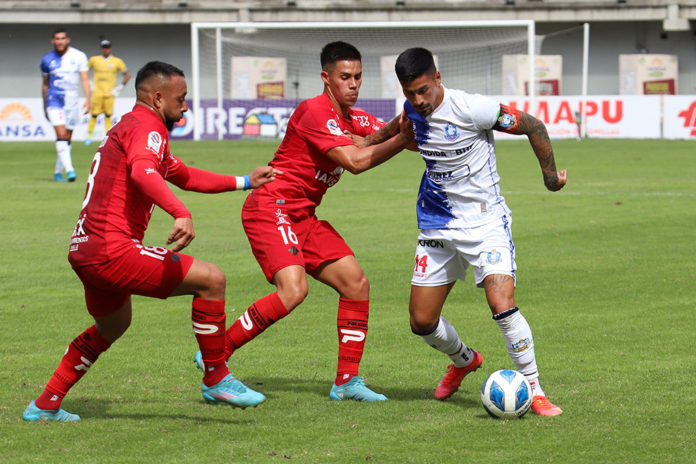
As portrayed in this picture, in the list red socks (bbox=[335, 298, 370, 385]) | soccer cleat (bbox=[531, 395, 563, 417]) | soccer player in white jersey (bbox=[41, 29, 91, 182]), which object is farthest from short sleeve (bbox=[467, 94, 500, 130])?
soccer player in white jersey (bbox=[41, 29, 91, 182])

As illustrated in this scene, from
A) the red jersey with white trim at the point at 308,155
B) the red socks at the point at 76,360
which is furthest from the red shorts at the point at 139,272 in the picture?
the red jersey with white trim at the point at 308,155

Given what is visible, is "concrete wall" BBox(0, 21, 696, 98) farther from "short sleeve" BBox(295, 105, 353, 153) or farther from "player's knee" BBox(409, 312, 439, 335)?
"player's knee" BBox(409, 312, 439, 335)

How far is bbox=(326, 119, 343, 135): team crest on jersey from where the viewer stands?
662 centimetres

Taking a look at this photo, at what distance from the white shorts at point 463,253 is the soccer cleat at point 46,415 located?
2.19 m

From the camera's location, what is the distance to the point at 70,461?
4949 millimetres

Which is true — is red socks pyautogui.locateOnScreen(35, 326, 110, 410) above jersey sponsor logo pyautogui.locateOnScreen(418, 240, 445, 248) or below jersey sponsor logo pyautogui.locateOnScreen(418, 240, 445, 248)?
below

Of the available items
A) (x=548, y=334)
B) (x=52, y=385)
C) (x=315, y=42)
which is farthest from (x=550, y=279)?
(x=315, y=42)

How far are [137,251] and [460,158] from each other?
6.52ft

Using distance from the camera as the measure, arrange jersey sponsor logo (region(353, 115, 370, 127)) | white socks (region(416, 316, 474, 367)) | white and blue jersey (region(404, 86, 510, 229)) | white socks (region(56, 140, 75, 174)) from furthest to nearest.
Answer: white socks (region(56, 140, 75, 174)) → jersey sponsor logo (region(353, 115, 370, 127)) → white socks (region(416, 316, 474, 367)) → white and blue jersey (region(404, 86, 510, 229))

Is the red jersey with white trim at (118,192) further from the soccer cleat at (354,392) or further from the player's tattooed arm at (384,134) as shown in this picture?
the soccer cleat at (354,392)

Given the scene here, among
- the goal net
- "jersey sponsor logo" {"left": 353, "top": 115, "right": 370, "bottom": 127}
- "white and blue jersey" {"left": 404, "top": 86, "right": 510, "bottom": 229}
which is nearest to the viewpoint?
"white and blue jersey" {"left": 404, "top": 86, "right": 510, "bottom": 229}

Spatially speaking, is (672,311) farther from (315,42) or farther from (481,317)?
(315,42)

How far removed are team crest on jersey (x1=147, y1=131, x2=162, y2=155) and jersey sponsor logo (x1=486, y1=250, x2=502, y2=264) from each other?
2.00 m

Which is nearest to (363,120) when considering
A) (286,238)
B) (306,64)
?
(286,238)
